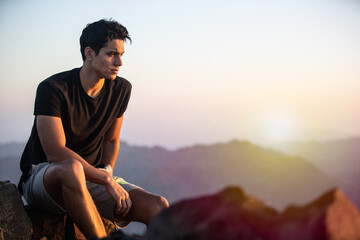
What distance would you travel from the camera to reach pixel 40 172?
3803 millimetres

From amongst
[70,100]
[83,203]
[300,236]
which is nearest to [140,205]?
[83,203]

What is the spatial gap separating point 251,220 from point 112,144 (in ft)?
8.82

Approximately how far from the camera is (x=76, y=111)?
419 cm

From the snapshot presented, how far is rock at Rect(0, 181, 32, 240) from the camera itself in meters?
3.94

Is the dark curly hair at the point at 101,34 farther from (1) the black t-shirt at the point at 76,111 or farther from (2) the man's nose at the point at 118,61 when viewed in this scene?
(1) the black t-shirt at the point at 76,111

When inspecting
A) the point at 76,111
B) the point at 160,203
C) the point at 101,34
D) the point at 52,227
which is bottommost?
the point at 52,227

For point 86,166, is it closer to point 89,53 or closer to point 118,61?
point 118,61

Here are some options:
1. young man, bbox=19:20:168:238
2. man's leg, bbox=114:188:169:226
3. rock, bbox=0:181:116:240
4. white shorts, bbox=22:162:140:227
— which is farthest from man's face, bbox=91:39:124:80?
rock, bbox=0:181:116:240

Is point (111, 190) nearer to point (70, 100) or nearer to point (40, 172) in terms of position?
point (40, 172)

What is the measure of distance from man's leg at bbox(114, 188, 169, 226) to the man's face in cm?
116

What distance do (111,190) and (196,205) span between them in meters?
1.54

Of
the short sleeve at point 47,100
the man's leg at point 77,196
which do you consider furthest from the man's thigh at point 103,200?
the short sleeve at point 47,100

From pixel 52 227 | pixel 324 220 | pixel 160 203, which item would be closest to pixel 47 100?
pixel 52 227

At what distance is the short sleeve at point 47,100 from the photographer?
383 centimetres
